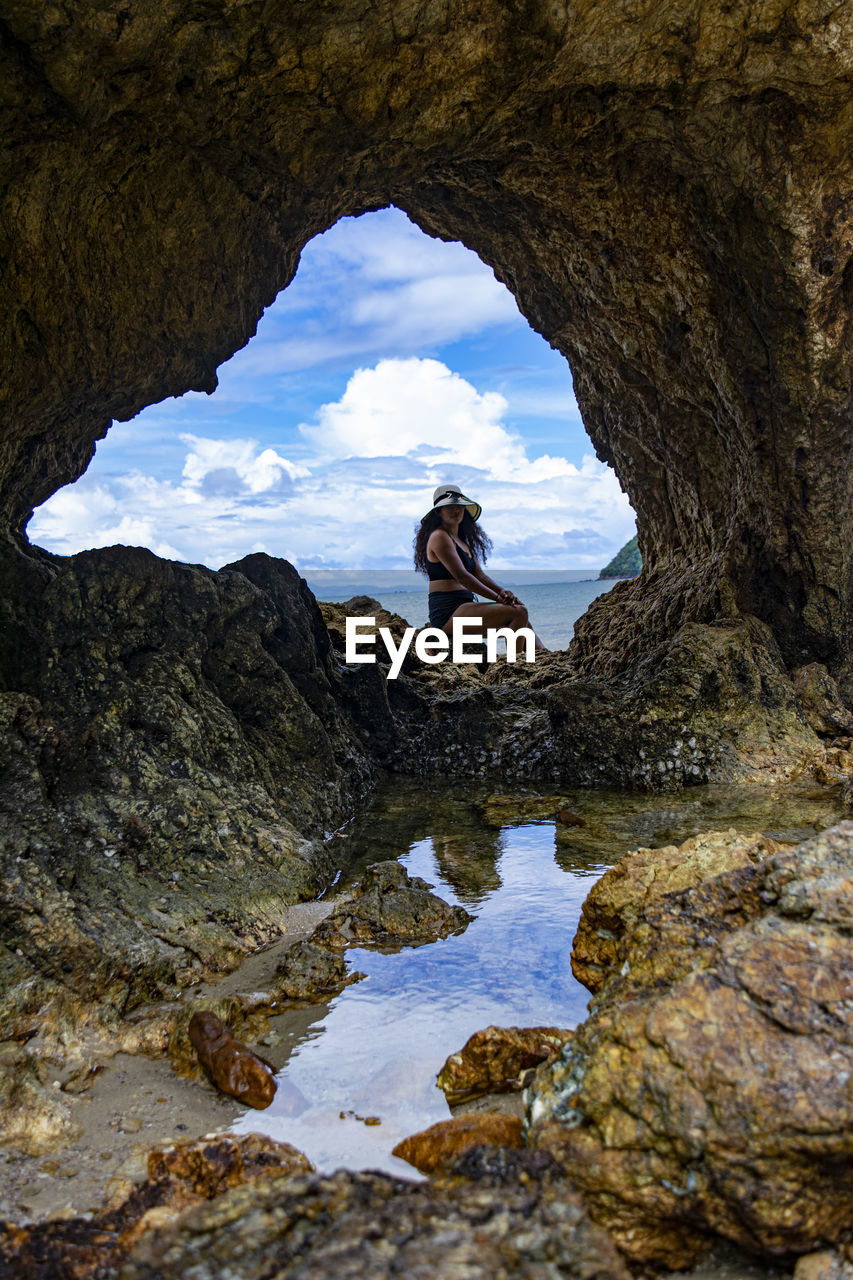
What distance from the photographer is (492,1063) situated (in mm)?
2736

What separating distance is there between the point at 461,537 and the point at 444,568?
0.69 m

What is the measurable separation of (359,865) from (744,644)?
13.2 ft

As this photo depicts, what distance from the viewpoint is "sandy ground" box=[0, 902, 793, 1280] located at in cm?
211

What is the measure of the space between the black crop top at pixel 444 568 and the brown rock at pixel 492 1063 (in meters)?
6.70

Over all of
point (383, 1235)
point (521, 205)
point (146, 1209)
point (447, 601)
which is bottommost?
point (146, 1209)

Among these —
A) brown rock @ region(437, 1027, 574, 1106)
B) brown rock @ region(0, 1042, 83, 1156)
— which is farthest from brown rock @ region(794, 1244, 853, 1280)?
brown rock @ region(0, 1042, 83, 1156)

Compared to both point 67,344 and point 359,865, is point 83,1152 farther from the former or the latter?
point 67,344

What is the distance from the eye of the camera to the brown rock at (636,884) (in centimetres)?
328

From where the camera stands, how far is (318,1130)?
2525mm

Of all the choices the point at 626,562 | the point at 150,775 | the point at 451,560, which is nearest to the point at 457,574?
the point at 451,560

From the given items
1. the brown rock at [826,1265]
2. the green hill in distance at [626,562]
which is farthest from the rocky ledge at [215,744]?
the green hill in distance at [626,562]

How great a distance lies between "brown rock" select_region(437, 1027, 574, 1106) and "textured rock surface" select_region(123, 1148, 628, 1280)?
893 millimetres

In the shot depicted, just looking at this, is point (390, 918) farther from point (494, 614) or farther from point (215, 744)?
point (494, 614)

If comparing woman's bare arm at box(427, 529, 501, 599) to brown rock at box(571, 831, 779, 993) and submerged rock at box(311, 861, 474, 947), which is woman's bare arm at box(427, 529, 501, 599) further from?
brown rock at box(571, 831, 779, 993)
